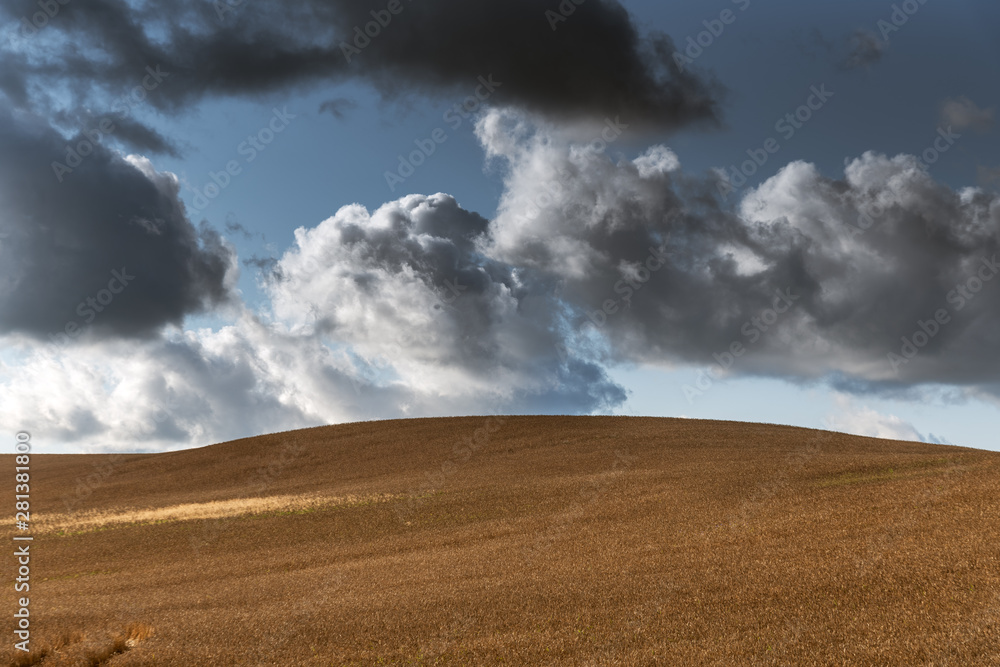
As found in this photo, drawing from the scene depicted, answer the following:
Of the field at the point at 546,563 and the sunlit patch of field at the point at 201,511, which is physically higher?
the sunlit patch of field at the point at 201,511

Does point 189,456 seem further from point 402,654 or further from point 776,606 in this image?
point 776,606

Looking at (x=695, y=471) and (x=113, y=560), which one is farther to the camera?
(x=695, y=471)

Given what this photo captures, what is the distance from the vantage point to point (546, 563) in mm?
22281

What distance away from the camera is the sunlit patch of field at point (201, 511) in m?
37.5

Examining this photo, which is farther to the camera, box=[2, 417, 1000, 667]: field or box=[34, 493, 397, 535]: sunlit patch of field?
box=[34, 493, 397, 535]: sunlit patch of field

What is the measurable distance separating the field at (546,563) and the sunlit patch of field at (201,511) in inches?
9.2

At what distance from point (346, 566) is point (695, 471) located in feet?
69.0

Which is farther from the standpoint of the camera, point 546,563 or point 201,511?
point 201,511

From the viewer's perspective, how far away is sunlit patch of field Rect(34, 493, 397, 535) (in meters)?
37.5

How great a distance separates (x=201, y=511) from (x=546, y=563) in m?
25.4

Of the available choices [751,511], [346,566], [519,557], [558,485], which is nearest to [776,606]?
[519,557]

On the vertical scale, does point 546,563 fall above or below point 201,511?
below

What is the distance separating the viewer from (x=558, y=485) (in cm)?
3847

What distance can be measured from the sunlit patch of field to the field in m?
0.23
